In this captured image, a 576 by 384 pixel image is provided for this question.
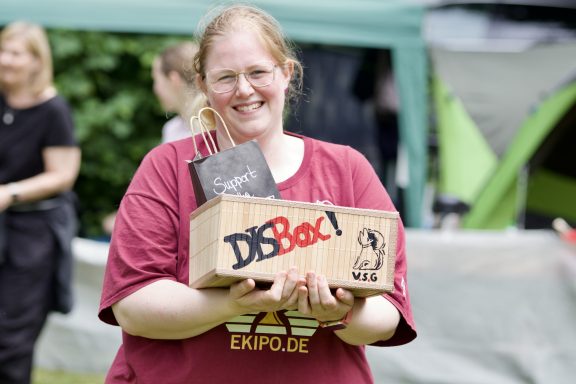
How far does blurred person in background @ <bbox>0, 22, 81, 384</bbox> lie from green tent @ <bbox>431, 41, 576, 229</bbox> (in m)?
3.11

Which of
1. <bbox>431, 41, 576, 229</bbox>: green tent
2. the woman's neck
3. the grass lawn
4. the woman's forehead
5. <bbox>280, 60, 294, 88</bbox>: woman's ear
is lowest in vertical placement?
the grass lawn

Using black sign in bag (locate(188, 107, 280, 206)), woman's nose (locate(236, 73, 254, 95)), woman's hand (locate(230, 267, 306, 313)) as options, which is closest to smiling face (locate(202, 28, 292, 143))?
woman's nose (locate(236, 73, 254, 95))

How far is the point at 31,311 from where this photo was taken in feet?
15.3

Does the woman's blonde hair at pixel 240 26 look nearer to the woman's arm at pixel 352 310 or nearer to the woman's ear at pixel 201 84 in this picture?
the woman's ear at pixel 201 84

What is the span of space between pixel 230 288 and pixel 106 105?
26.9 feet

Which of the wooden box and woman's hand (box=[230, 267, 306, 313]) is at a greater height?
the wooden box

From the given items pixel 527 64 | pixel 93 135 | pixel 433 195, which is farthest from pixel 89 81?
pixel 527 64

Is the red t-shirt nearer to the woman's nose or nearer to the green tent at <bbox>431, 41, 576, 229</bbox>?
the woman's nose

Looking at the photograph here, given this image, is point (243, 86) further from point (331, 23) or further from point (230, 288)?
point (331, 23)

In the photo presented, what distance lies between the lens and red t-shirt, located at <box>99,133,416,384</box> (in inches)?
88.7

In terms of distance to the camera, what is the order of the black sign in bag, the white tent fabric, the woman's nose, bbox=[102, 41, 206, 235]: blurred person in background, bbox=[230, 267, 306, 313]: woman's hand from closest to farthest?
1. bbox=[230, 267, 306, 313]: woman's hand
2. the black sign in bag
3. the woman's nose
4. bbox=[102, 41, 206, 235]: blurred person in background
5. the white tent fabric

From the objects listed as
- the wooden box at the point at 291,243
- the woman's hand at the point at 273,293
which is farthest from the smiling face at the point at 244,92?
the woman's hand at the point at 273,293

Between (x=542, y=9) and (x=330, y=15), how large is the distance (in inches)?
80.9

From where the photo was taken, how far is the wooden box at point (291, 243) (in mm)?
2049
